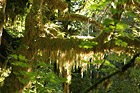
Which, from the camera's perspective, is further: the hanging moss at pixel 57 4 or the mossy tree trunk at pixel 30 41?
the hanging moss at pixel 57 4

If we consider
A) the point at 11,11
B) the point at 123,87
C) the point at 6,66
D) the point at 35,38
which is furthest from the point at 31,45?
the point at 123,87

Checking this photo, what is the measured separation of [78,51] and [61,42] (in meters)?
0.55

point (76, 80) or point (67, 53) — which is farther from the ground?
point (67, 53)

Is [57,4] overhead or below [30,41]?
overhead

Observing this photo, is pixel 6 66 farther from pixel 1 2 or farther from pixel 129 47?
pixel 129 47

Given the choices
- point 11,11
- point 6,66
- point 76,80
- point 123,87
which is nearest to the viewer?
point 6,66

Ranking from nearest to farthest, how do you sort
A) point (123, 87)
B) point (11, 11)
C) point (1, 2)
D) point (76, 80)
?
point (1, 2), point (11, 11), point (123, 87), point (76, 80)

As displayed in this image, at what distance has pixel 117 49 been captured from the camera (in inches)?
205

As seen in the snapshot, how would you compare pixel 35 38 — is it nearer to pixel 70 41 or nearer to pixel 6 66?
pixel 70 41

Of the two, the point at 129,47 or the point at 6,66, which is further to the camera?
the point at 6,66

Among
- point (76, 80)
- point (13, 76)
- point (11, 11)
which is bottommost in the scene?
point (76, 80)

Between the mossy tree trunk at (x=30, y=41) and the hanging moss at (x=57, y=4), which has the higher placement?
the hanging moss at (x=57, y=4)

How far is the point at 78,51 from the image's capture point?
209 inches

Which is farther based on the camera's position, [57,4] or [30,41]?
[57,4]
